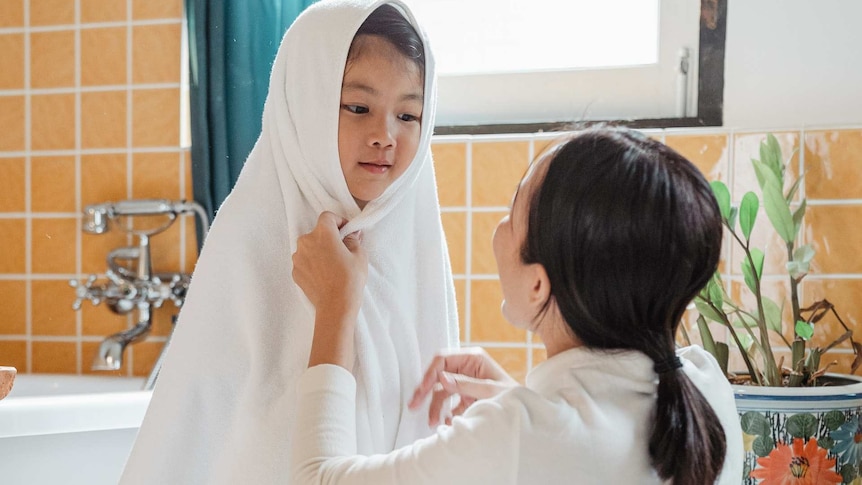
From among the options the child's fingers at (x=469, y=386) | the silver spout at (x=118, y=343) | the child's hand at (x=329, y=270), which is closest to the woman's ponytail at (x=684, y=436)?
the child's fingers at (x=469, y=386)

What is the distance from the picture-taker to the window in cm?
190

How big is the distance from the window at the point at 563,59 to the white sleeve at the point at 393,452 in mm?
1179

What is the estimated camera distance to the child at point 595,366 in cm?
75

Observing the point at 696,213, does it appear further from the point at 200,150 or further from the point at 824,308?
the point at 200,150

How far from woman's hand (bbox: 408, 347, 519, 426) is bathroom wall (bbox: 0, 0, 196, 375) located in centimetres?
129

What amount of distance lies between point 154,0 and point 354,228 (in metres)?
1.44

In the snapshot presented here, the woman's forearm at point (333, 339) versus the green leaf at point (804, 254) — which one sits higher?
the green leaf at point (804, 254)

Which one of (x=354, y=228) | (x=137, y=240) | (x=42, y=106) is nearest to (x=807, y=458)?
(x=354, y=228)

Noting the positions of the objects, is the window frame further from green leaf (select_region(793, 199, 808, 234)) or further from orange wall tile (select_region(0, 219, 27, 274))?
orange wall tile (select_region(0, 219, 27, 274))

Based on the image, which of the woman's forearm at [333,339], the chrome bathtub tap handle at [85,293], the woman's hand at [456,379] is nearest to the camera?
the woman's forearm at [333,339]

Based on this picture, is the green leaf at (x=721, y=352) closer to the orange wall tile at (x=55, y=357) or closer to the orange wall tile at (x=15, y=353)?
the orange wall tile at (x=55, y=357)

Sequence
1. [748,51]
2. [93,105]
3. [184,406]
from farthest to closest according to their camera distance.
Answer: [93,105] < [748,51] < [184,406]

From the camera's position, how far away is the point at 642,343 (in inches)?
32.1

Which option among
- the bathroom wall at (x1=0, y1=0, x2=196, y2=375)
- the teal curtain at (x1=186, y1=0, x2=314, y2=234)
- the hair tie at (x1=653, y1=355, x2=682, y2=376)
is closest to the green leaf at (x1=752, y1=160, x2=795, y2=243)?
the hair tie at (x1=653, y1=355, x2=682, y2=376)
